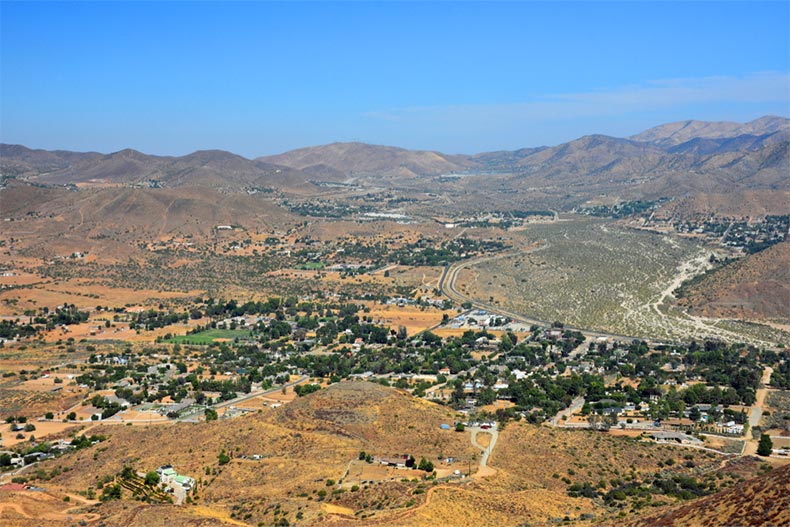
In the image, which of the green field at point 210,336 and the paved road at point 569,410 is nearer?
the paved road at point 569,410

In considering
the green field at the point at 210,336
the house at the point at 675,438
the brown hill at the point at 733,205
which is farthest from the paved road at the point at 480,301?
the brown hill at the point at 733,205

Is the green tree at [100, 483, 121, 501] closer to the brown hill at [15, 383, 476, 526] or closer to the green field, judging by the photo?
the brown hill at [15, 383, 476, 526]

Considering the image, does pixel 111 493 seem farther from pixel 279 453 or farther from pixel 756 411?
pixel 756 411

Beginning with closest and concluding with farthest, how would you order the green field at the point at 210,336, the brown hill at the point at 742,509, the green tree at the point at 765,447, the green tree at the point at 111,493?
1. the brown hill at the point at 742,509
2. the green tree at the point at 111,493
3. the green tree at the point at 765,447
4. the green field at the point at 210,336

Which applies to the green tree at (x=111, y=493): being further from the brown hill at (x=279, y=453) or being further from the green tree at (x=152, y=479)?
the green tree at (x=152, y=479)

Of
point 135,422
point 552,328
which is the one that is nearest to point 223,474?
point 135,422
